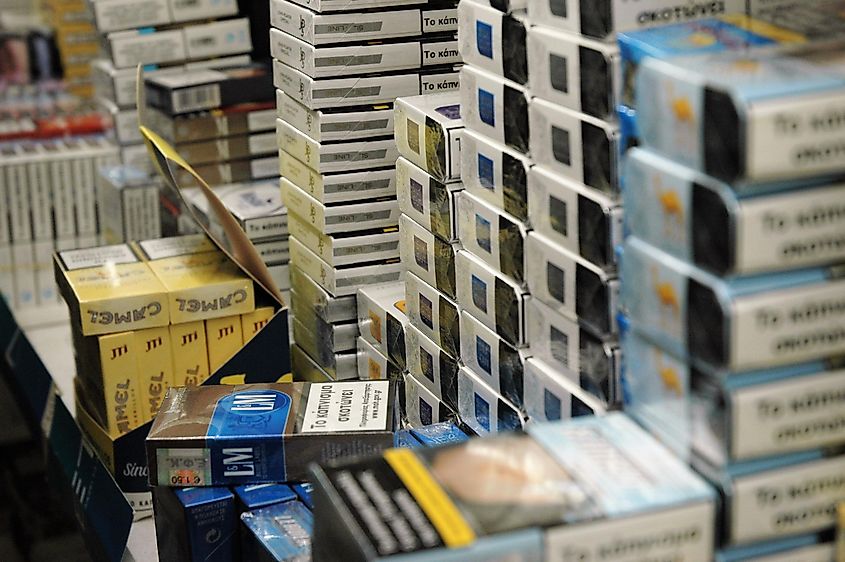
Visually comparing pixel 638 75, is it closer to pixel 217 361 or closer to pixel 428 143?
pixel 428 143

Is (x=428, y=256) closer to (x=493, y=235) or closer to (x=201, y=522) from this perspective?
(x=493, y=235)

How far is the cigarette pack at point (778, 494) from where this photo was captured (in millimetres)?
1769

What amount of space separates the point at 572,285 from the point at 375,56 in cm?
122

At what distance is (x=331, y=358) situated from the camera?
133 inches

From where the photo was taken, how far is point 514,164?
2295 mm

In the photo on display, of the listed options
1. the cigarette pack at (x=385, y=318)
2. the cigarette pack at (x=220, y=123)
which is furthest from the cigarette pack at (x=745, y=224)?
the cigarette pack at (x=220, y=123)

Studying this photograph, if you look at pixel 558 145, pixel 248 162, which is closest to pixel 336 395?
pixel 558 145

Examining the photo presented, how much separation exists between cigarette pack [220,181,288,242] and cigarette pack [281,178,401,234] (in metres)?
0.30

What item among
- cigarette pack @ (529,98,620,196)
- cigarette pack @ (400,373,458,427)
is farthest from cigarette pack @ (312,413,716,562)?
cigarette pack @ (400,373,458,427)

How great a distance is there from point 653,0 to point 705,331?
0.55 metres

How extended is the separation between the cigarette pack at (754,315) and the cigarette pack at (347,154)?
5.10 ft

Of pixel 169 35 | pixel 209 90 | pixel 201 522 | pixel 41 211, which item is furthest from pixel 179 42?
pixel 201 522

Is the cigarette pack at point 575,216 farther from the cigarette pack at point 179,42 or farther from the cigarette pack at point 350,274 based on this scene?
the cigarette pack at point 179,42

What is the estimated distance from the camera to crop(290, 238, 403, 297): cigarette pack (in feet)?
10.8
